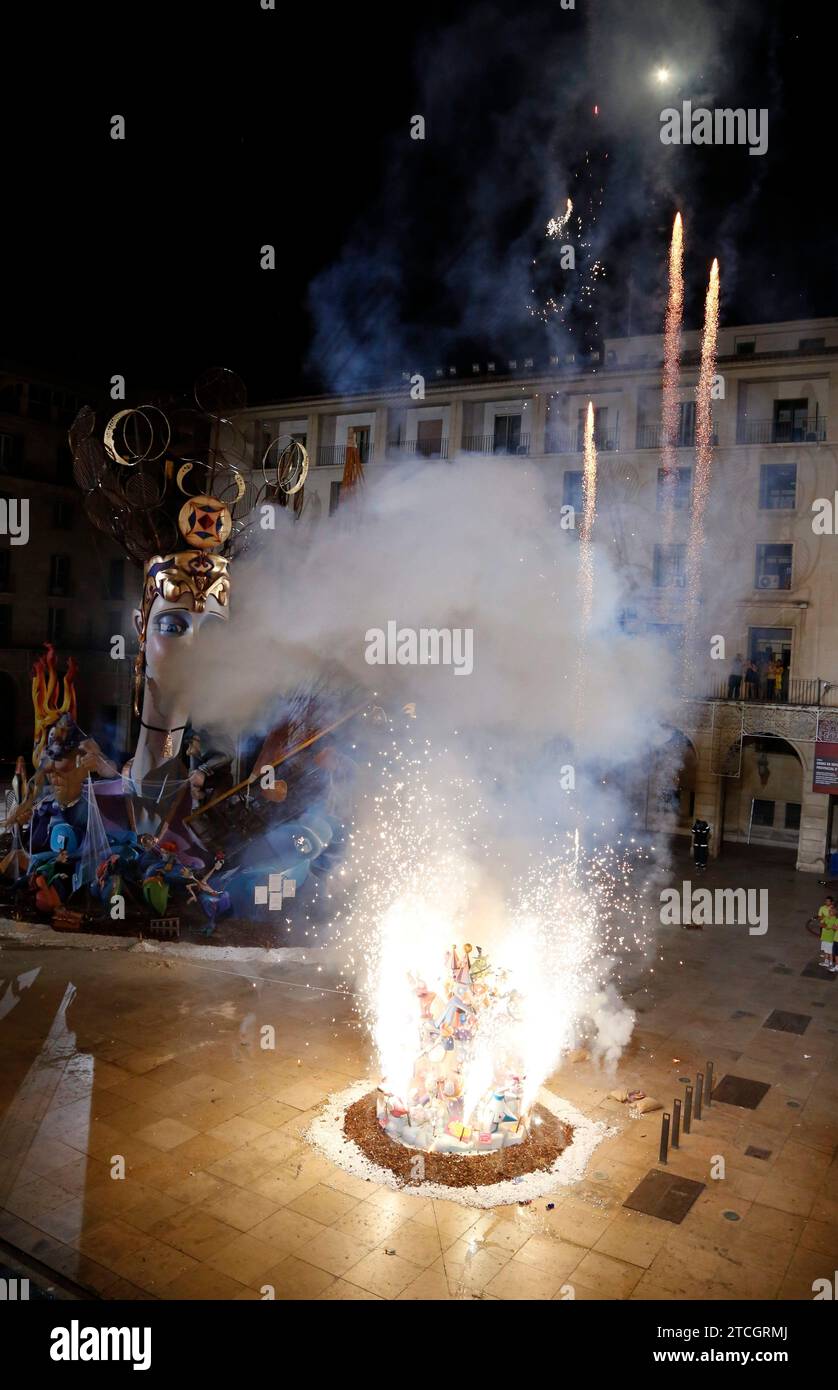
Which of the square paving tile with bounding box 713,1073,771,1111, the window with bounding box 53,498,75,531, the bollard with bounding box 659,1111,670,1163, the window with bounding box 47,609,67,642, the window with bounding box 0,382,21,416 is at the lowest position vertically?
the square paving tile with bounding box 713,1073,771,1111

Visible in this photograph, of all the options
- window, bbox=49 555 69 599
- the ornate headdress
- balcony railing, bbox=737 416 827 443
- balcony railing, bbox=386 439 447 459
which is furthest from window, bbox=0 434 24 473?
balcony railing, bbox=737 416 827 443

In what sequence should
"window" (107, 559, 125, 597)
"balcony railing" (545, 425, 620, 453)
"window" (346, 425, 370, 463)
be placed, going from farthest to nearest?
"window" (107, 559, 125, 597)
"window" (346, 425, 370, 463)
"balcony railing" (545, 425, 620, 453)

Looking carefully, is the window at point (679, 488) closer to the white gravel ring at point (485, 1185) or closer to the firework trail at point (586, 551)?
the firework trail at point (586, 551)

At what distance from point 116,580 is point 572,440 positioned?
19765mm

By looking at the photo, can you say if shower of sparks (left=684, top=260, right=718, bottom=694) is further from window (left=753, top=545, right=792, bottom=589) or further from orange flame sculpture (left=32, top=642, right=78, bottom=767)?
orange flame sculpture (left=32, top=642, right=78, bottom=767)

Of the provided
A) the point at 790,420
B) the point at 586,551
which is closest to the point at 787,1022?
the point at 586,551

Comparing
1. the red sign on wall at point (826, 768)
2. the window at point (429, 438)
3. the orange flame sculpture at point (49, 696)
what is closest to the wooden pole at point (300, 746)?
the orange flame sculpture at point (49, 696)

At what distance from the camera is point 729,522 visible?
2655cm

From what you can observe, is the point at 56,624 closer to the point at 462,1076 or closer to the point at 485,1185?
the point at 462,1076

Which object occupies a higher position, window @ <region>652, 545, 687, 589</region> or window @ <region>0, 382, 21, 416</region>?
window @ <region>0, 382, 21, 416</region>

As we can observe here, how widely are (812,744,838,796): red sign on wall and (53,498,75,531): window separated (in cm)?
Result: 2806

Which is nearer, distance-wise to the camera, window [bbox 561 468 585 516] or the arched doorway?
the arched doorway

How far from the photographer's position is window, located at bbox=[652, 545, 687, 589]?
2694cm
